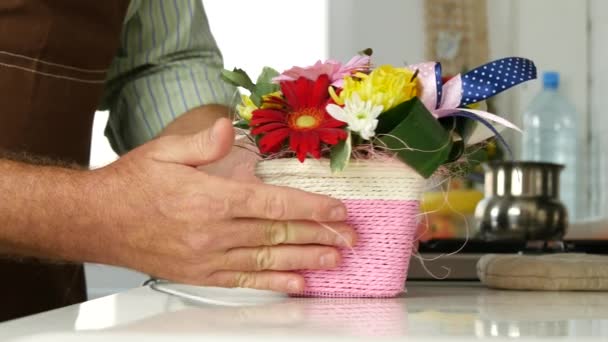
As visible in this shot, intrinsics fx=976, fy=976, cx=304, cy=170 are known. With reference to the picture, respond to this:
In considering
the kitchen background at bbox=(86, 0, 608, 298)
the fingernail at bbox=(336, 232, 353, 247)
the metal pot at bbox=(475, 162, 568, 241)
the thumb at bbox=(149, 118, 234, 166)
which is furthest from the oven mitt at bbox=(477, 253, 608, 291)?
the kitchen background at bbox=(86, 0, 608, 298)

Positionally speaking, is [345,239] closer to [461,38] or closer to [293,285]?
[293,285]

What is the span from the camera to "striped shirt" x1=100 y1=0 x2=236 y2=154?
4.32 feet

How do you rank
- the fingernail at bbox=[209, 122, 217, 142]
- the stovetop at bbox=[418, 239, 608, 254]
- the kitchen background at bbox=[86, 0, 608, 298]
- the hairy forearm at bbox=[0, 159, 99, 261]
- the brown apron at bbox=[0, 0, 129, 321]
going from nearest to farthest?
the fingernail at bbox=[209, 122, 217, 142] → the hairy forearm at bbox=[0, 159, 99, 261] → the brown apron at bbox=[0, 0, 129, 321] → the stovetop at bbox=[418, 239, 608, 254] → the kitchen background at bbox=[86, 0, 608, 298]

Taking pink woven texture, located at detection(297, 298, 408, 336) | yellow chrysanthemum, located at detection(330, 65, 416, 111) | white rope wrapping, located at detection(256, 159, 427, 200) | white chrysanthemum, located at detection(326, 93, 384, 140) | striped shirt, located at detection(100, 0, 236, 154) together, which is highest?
striped shirt, located at detection(100, 0, 236, 154)

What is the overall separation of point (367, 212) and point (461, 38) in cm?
227

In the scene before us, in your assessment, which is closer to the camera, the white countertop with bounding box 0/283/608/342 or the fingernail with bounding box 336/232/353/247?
the white countertop with bounding box 0/283/608/342

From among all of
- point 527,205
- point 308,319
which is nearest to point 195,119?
point 527,205

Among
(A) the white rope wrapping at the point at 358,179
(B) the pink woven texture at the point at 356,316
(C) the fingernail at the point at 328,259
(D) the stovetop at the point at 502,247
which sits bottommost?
(B) the pink woven texture at the point at 356,316

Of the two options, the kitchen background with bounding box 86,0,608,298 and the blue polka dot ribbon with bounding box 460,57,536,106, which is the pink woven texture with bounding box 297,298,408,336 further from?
the kitchen background with bounding box 86,0,608,298

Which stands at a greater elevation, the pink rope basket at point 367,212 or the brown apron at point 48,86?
the brown apron at point 48,86

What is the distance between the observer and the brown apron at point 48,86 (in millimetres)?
1160

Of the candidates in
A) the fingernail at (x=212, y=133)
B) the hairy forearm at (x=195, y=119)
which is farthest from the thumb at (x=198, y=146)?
the hairy forearm at (x=195, y=119)

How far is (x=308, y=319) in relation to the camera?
0.56 meters

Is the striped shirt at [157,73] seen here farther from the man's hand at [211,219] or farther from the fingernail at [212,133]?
the fingernail at [212,133]
